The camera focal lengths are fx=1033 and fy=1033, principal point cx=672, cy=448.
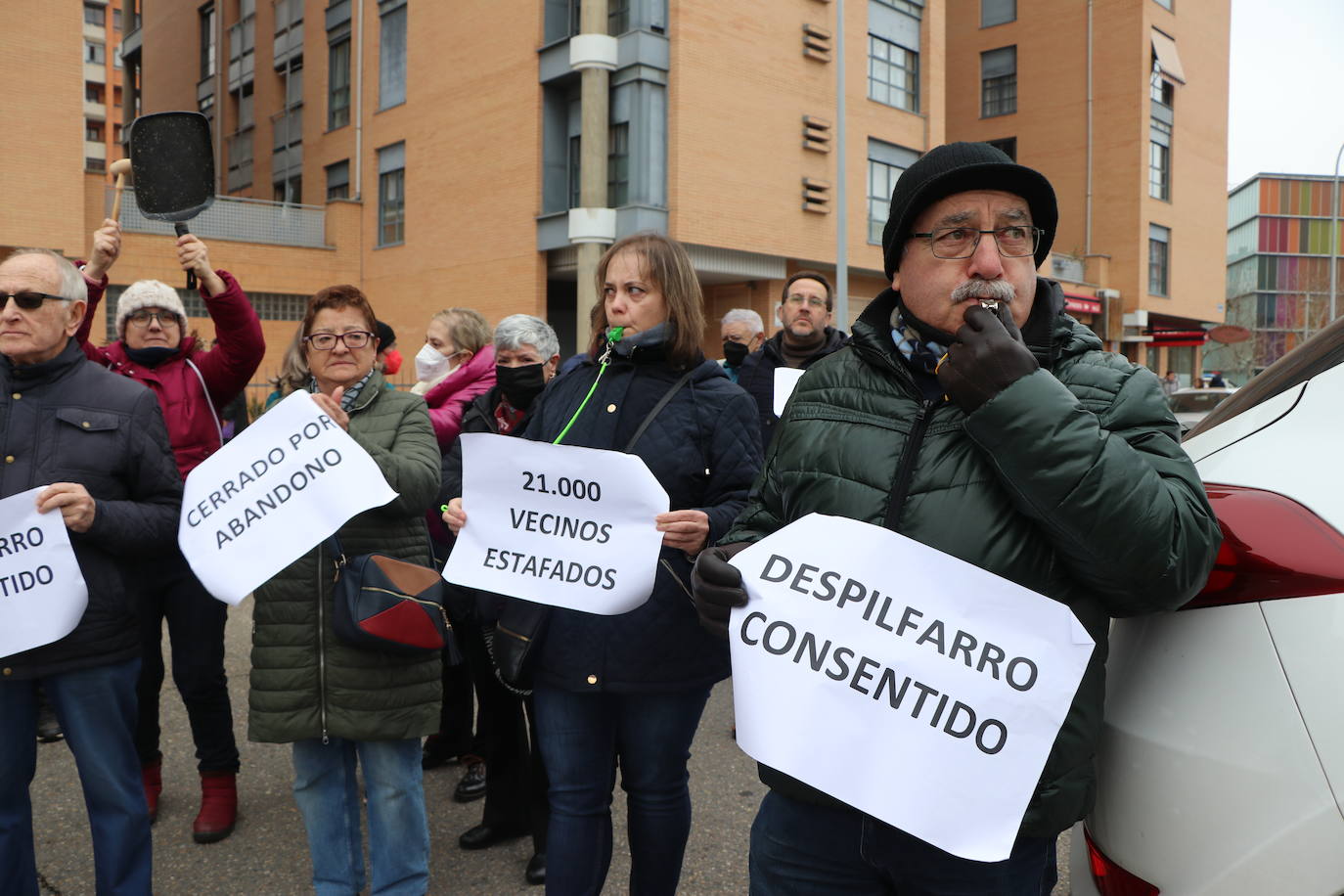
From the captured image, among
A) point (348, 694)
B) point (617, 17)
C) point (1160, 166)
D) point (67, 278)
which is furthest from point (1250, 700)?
point (1160, 166)

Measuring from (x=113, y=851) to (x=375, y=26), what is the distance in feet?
88.2

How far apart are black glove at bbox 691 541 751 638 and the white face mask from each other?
3356 millimetres

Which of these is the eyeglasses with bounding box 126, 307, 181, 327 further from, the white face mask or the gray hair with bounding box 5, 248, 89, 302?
the white face mask

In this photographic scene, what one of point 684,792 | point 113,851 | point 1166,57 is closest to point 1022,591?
point 684,792

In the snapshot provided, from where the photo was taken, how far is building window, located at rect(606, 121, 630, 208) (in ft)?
70.0

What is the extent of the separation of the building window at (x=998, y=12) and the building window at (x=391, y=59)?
63.3ft

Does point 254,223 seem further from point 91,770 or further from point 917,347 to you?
point 917,347

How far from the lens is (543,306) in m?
22.9

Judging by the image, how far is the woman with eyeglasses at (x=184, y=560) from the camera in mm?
3896

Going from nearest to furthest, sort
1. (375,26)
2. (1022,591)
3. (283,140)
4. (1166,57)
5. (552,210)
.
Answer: (1022,591), (552,210), (375,26), (283,140), (1166,57)

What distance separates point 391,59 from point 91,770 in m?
26.1

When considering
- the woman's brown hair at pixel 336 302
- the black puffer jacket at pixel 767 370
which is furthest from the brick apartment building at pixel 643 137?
the woman's brown hair at pixel 336 302

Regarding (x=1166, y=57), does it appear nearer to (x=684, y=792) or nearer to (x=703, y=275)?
(x=703, y=275)

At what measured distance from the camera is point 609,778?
2852 millimetres
